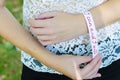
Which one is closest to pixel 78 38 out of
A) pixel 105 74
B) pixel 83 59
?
pixel 83 59

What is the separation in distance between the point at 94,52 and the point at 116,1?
213 mm

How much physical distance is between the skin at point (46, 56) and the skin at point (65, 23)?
44mm

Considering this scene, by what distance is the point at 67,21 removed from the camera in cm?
147

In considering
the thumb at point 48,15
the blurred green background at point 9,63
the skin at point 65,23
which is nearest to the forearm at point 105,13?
the skin at point 65,23

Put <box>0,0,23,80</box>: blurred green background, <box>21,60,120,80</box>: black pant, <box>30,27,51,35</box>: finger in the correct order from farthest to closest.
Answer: <box>0,0,23,80</box>: blurred green background, <box>21,60,120,80</box>: black pant, <box>30,27,51,35</box>: finger

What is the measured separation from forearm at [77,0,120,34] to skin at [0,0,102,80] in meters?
0.12

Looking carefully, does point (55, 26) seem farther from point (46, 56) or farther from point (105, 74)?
point (105, 74)

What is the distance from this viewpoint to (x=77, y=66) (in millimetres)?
1484

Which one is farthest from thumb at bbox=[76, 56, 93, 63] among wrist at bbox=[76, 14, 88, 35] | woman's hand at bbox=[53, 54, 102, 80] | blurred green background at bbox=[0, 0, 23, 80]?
blurred green background at bbox=[0, 0, 23, 80]

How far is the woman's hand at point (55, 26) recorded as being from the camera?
1.45 m

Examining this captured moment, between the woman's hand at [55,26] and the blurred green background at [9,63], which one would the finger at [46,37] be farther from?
the blurred green background at [9,63]

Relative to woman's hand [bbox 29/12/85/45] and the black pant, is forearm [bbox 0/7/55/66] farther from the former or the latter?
the black pant

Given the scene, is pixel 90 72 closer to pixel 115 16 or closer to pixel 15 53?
pixel 115 16

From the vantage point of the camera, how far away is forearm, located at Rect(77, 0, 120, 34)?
1.49m
